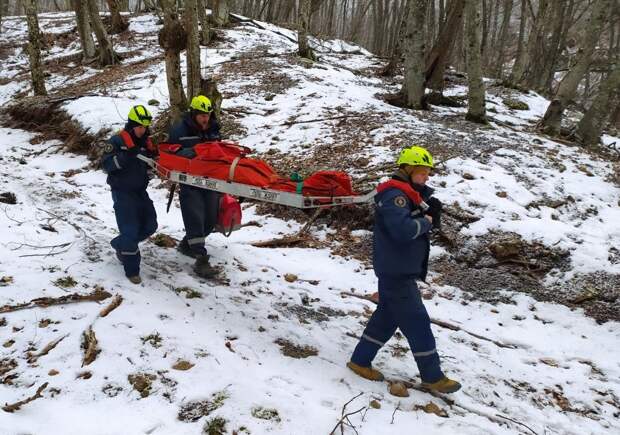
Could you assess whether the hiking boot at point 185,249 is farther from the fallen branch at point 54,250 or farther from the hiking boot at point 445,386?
the hiking boot at point 445,386

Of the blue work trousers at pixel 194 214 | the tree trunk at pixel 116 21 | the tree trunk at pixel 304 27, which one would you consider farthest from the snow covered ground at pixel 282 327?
the tree trunk at pixel 116 21

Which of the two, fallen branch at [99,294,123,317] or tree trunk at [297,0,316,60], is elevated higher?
tree trunk at [297,0,316,60]

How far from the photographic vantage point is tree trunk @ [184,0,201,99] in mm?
9031

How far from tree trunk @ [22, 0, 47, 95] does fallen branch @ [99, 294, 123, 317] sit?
37.5ft

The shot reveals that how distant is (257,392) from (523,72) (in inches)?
755

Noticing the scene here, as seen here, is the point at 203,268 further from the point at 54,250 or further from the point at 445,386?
the point at 445,386

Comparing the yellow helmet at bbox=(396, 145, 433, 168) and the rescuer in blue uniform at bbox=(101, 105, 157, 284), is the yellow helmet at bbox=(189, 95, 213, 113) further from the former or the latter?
the yellow helmet at bbox=(396, 145, 433, 168)

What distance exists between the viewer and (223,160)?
483 cm

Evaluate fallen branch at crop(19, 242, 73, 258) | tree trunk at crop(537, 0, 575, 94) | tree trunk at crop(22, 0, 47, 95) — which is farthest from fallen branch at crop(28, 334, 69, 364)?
tree trunk at crop(537, 0, 575, 94)

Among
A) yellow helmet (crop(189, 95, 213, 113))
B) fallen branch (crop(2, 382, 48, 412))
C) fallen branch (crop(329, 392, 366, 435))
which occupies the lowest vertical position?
fallen branch (crop(329, 392, 366, 435))

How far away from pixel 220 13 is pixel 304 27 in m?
7.29

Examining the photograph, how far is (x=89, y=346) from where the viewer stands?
12.8ft

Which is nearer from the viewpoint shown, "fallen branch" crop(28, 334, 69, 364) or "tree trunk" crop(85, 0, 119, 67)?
"fallen branch" crop(28, 334, 69, 364)

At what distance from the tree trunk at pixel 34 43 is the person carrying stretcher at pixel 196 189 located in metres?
10.3
